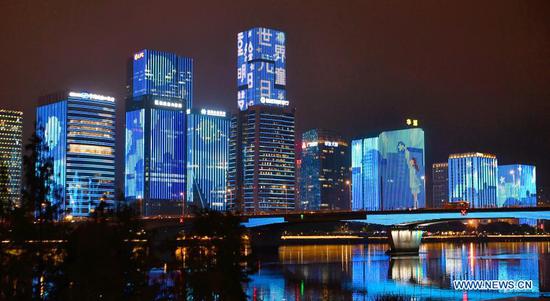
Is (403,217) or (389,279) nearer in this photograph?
(389,279)

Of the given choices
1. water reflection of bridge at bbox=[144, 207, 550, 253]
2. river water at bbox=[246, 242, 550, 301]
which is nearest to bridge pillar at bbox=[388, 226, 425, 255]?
water reflection of bridge at bbox=[144, 207, 550, 253]

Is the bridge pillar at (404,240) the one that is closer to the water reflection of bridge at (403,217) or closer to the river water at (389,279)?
the water reflection of bridge at (403,217)

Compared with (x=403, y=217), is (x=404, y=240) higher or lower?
lower

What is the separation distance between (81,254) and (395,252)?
115m

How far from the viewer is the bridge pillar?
14625 cm

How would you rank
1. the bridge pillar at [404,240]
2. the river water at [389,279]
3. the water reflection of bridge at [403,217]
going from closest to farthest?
the river water at [389,279]
the water reflection of bridge at [403,217]
the bridge pillar at [404,240]

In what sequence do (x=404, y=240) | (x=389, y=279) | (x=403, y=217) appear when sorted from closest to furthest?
(x=389, y=279)
(x=403, y=217)
(x=404, y=240)

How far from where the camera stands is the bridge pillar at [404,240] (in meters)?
146

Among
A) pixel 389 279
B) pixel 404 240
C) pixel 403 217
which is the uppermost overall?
pixel 403 217

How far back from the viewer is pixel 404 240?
147 metres

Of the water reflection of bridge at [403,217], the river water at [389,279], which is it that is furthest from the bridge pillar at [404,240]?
the river water at [389,279]

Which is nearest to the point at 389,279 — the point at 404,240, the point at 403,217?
the point at 403,217

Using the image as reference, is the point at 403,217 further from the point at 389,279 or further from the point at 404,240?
the point at 389,279

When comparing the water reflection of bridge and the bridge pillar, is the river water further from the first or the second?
the bridge pillar
